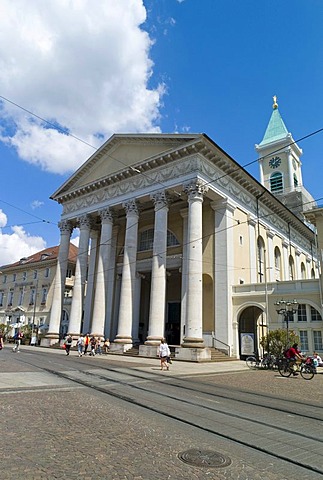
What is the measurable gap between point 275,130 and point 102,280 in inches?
1802

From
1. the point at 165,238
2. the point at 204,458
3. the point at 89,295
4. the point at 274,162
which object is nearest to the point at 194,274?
the point at 165,238

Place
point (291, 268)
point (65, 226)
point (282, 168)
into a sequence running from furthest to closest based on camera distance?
point (282, 168) < point (291, 268) < point (65, 226)

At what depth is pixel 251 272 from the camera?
32844mm

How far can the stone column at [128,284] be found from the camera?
28812 mm

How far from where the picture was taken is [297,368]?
63.8 feet

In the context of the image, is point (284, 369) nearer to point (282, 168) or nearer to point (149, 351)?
point (149, 351)

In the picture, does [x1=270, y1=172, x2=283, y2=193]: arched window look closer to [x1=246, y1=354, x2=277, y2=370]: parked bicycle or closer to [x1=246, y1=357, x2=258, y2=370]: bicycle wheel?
[x1=246, y1=357, x2=258, y2=370]: bicycle wheel

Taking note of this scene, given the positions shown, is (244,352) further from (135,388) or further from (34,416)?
(34,416)

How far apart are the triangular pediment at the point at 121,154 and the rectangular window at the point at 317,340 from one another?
16.7 metres

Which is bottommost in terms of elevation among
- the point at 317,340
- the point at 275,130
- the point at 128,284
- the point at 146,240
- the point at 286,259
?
the point at 317,340

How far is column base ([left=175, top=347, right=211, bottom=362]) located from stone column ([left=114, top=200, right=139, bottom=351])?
556cm

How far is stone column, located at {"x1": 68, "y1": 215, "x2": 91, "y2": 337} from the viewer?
1325 inches

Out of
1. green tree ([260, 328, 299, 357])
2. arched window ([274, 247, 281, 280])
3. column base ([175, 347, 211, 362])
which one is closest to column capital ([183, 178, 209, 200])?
column base ([175, 347, 211, 362])

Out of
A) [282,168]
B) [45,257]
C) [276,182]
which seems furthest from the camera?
[276,182]
